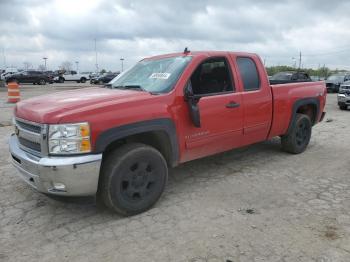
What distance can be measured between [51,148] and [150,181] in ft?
3.96

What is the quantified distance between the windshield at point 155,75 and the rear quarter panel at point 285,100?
6.17 feet

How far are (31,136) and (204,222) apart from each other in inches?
81.1

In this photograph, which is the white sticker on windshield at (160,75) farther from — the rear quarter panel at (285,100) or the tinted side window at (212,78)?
the rear quarter panel at (285,100)

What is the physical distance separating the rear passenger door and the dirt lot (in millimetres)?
631

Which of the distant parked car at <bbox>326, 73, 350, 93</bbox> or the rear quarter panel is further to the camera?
Result: the distant parked car at <bbox>326, 73, 350, 93</bbox>

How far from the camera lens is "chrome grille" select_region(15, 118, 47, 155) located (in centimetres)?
367

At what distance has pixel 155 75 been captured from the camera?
4.88 metres

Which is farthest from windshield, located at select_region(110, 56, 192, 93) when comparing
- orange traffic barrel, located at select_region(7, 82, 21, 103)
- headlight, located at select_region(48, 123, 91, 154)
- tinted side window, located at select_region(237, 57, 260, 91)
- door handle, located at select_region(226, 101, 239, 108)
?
orange traffic barrel, located at select_region(7, 82, 21, 103)

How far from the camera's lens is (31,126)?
3926 mm

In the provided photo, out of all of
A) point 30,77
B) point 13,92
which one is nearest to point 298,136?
point 13,92

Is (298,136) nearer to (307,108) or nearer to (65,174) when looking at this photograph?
(307,108)

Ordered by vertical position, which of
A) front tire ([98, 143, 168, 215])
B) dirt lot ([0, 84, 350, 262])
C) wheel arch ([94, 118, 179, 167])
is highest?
wheel arch ([94, 118, 179, 167])

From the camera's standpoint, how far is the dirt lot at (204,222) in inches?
133

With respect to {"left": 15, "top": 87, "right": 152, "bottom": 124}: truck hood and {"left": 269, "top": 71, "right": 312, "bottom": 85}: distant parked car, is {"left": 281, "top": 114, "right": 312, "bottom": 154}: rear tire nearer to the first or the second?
{"left": 269, "top": 71, "right": 312, "bottom": 85}: distant parked car
